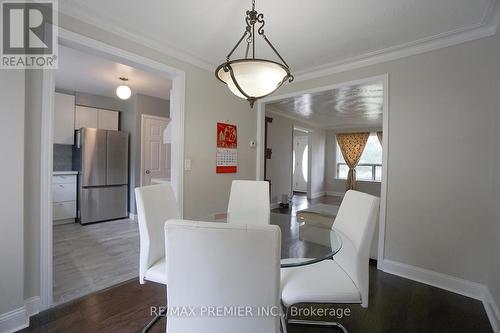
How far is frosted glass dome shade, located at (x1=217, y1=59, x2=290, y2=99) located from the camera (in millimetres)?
1368

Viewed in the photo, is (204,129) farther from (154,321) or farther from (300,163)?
(300,163)

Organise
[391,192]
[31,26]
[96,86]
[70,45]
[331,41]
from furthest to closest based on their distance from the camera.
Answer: [96,86]
[391,192]
[331,41]
[70,45]
[31,26]

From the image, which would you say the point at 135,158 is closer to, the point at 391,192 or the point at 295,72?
the point at 295,72


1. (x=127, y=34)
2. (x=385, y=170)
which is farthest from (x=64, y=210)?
(x=385, y=170)

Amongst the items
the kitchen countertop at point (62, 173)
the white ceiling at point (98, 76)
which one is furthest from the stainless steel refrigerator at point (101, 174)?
the white ceiling at point (98, 76)

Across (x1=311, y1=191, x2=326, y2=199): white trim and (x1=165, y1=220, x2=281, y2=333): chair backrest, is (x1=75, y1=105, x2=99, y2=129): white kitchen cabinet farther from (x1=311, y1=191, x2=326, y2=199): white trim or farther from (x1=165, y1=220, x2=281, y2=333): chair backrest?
(x1=311, y1=191, x2=326, y2=199): white trim

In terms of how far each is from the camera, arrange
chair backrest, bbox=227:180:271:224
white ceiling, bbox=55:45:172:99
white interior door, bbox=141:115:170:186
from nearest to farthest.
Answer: chair backrest, bbox=227:180:271:224 < white ceiling, bbox=55:45:172:99 < white interior door, bbox=141:115:170:186

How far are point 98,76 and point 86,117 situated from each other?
1.25 meters

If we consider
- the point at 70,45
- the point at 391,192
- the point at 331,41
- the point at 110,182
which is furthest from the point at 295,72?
the point at 110,182

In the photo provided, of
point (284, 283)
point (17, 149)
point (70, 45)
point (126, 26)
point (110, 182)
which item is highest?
point (126, 26)

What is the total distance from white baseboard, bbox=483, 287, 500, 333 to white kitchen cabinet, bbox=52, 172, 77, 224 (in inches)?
214

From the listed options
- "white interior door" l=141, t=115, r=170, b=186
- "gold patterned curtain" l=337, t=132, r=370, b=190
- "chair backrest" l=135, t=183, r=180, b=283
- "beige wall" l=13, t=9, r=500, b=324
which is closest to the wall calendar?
"beige wall" l=13, t=9, r=500, b=324

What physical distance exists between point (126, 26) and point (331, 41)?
1.91 metres

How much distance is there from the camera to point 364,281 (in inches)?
52.5
